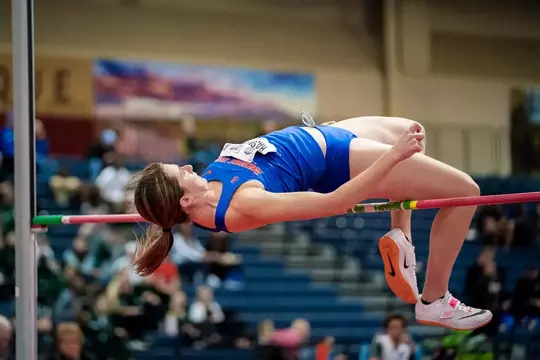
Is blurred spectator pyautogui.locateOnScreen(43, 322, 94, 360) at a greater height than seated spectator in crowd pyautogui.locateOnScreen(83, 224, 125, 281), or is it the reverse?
seated spectator in crowd pyautogui.locateOnScreen(83, 224, 125, 281)

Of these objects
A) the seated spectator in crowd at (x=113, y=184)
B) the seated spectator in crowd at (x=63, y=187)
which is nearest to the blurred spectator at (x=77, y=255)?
Result: the seated spectator in crowd at (x=113, y=184)

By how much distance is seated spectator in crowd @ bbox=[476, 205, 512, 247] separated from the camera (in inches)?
355

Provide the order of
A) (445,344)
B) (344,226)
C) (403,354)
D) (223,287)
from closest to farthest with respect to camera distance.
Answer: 1. (403,354)
2. (445,344)
3. (223,287)
4. (344,226)

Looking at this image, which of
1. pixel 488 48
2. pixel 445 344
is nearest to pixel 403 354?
pixel 445 344

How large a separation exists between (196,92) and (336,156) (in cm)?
797

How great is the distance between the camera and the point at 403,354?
6578mm

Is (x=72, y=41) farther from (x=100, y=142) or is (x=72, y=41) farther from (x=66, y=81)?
(x=100, y=142)

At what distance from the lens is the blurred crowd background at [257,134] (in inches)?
288

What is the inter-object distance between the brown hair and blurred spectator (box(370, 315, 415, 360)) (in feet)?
12.6

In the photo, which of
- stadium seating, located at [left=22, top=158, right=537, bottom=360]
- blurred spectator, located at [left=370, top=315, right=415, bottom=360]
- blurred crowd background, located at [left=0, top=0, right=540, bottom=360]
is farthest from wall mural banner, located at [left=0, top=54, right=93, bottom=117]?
blurred spectator, located at [left=370, top=315, right=415, bottom=360]

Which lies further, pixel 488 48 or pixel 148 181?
pixel 488 48

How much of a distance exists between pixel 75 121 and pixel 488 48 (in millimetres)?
5716

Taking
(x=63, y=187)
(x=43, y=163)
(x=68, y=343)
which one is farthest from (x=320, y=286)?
(x=68, y=343)

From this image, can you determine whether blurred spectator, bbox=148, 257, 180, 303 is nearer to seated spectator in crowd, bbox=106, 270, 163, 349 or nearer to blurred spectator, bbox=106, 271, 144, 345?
seated spectator in crowd, bbox=106, 270, 163, 349
